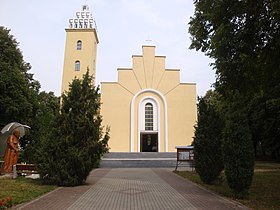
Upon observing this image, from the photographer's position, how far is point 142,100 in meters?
40.2

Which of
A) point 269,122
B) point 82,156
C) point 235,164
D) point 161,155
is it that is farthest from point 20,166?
point 269,122

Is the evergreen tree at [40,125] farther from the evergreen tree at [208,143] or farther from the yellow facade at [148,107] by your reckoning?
the yellow facade at [148,107]

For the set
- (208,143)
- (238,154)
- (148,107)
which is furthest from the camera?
(148,107)

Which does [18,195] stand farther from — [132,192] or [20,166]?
[20,166]

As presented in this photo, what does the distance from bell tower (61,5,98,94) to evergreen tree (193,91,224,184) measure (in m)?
26.7

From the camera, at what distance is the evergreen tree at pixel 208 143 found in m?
14.5

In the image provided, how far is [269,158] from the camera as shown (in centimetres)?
4422

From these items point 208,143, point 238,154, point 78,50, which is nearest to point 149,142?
point 78,50

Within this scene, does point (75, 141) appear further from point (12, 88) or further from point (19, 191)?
point (12, 88)

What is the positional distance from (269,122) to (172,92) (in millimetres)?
12681

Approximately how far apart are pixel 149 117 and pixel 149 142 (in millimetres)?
3345

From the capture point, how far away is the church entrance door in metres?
40.1

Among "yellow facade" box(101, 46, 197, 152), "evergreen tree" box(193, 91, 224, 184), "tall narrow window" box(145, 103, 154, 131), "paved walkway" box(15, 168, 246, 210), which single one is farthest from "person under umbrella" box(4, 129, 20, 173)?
"tall narrow window" box(145, 103, 154, 131)

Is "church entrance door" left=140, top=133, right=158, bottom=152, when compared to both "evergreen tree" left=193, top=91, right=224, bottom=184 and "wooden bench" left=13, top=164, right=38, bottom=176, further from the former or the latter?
"evergreen tree" left=193, top=91, right=224, bottom=184
